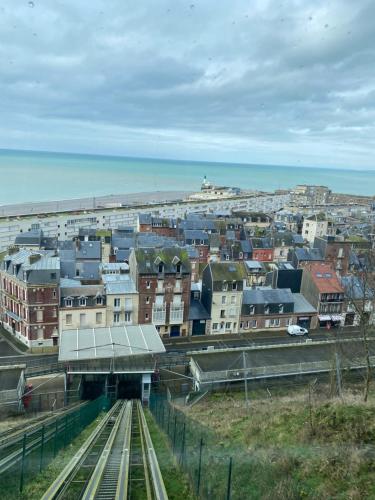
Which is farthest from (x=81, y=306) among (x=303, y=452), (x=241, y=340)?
(x=303, y=452)

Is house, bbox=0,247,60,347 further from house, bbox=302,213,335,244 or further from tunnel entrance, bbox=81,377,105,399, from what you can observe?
house, bbox=302,213,335,244

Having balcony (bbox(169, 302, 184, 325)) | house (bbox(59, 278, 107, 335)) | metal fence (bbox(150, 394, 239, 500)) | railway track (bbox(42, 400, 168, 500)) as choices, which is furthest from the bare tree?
house (bbox(59, 278, 107, 335))

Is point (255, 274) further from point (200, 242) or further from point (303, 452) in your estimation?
point (303, 452)

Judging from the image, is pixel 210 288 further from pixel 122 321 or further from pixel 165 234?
pixel 165 234

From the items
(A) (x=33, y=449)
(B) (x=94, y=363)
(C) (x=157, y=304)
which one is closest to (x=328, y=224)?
(C) (x=157, y=304)

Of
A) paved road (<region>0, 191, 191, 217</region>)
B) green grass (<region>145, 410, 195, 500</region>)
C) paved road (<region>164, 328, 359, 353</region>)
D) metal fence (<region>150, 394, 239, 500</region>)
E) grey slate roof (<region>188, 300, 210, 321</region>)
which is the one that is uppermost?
paved road (<region>0, 191, 191, 217</region>)

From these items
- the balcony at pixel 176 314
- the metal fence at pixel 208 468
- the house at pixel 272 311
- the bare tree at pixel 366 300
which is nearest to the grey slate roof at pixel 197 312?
the balcony at pixel 176 314
